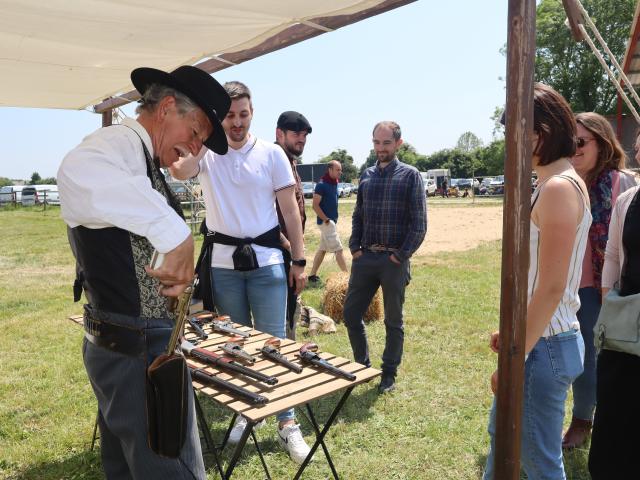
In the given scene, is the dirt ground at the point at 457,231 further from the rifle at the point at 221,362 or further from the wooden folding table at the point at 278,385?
the rifle at the point at 221,362

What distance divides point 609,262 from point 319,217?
21.0ft

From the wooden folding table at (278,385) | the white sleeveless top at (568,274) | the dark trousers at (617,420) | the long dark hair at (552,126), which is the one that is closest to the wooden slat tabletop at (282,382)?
the wooden folding table at (278,385)

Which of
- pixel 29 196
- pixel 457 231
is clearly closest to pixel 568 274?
pixel 457 231

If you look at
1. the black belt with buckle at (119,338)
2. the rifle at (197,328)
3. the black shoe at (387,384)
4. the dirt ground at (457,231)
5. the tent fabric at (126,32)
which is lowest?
the dirt ground at (457,231)

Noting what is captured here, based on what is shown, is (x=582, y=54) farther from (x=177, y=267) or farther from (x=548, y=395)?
(x=177, y=267)

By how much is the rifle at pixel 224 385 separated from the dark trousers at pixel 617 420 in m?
1.37

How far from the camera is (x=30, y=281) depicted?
33.9 ft

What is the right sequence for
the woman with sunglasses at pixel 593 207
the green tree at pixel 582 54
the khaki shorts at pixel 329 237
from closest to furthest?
1. the woman with sunglasses at pixel 593 207
2. the khaki shorts at pixel 329 237
3. the green tree at pixel 582 54

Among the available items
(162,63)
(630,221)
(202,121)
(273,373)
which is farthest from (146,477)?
(162,63)

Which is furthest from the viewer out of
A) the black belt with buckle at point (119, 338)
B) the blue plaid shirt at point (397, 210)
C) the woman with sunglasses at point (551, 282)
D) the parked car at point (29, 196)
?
the parked car at point (29, 196)

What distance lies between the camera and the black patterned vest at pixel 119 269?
62.9 inches

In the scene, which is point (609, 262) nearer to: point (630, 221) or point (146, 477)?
point (630, 221)

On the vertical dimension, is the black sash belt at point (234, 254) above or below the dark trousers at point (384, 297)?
above

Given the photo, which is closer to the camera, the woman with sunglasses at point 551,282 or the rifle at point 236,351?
the woman with sunglasses at point 551,282
